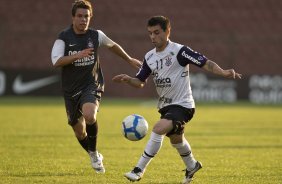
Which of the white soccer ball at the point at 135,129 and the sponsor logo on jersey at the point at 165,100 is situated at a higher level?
the sponsor logo on jersey at the point at 165,100

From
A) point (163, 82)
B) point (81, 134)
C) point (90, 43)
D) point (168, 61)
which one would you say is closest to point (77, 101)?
point (81, 134)

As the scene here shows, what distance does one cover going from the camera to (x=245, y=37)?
100ft

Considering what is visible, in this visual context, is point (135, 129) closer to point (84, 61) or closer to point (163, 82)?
point (163, 82)

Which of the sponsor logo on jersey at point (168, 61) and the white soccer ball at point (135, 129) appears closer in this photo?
the sponsor logo on jersey at point (168, 61)

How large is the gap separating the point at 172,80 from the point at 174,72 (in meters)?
0.10

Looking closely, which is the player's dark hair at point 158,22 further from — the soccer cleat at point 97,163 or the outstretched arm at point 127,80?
the soccer cleat at point 97,163

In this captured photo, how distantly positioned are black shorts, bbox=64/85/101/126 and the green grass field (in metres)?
0.63

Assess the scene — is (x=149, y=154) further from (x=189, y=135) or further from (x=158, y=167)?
(x=189, y=135)

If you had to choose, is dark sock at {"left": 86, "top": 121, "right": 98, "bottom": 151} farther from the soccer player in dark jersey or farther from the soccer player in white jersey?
the soccer player in white jersey

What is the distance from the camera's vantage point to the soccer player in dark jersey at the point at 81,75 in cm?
827

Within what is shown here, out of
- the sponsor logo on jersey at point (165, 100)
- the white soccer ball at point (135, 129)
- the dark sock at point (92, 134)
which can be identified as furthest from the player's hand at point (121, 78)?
the dark sock at point (92, 134)

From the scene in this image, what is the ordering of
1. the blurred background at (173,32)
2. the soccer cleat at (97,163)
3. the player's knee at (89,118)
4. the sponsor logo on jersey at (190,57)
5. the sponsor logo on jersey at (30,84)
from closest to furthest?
1. the sponsor logo on jersey at (190,57)
2. the player's knee at (89,118)
3. the soccer cleat at (97,163)
4. the sponsor logo on jersey at (30,84)
5. the blurred background at (173,32)

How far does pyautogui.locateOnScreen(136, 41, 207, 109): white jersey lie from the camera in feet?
24.4

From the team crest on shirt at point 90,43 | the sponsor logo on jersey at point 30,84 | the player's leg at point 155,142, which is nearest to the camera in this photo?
the player's leg at point 155,142
